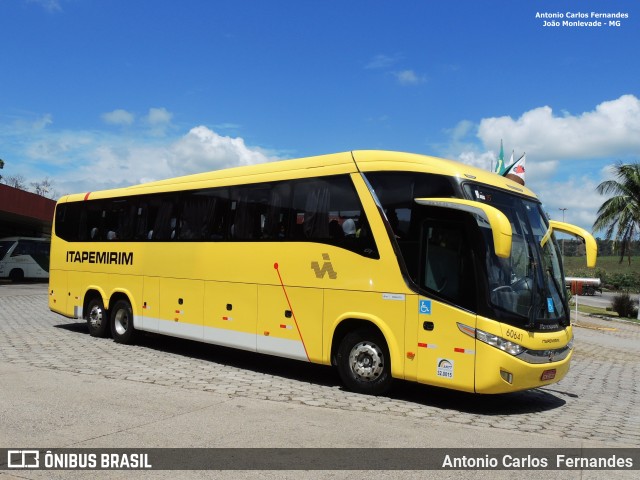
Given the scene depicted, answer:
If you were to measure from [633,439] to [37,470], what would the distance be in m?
6.19

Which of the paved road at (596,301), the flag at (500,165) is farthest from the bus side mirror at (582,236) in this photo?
the paved road at (596,301)

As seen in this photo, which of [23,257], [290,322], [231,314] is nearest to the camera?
[290,322]

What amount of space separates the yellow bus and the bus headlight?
0.6 inches

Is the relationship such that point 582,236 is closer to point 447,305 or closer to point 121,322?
point 447,305

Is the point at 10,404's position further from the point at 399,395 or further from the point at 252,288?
the point at 399,395

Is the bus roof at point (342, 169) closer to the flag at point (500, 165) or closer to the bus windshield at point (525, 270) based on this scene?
the bus windshield at point (525, 270)

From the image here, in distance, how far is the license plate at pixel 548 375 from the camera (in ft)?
25.3

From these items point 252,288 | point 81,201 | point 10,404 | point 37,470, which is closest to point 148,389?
point 10,404

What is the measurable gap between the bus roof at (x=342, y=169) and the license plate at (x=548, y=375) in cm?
257

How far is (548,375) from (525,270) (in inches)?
55.5

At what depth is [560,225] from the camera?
9.37m

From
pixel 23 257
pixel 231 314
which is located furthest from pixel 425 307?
pixel 23 257

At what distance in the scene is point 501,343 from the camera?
289 inches

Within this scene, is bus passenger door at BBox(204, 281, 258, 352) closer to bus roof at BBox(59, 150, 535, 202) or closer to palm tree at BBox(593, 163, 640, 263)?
bus roof at BBox(59, 150, 535, 202)
